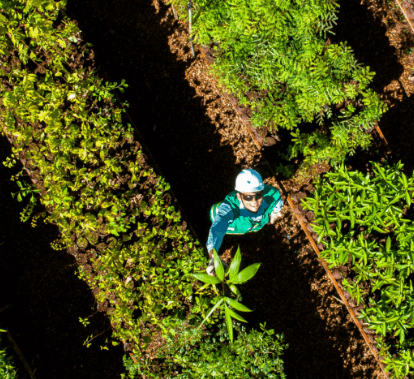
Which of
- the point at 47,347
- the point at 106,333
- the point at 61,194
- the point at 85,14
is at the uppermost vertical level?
the point at 85,14

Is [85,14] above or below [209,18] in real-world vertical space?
above

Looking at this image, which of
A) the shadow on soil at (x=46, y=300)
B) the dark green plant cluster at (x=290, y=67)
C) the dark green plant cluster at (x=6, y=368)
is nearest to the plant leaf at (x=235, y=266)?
the dark green plant cluster at (x=290, y=67)

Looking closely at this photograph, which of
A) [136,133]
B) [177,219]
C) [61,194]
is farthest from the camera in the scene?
[136,133]

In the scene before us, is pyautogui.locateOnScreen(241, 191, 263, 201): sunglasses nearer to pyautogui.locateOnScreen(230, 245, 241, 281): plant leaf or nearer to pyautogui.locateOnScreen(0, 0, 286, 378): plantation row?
pyautogui.locateOnScreen(230, 245, 241, 281): plant leaf

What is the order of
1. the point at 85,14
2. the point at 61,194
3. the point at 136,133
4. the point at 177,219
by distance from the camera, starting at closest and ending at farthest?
the point at 61,194 < the point at 177,219 < the point at 136,133 < the point at 85,14

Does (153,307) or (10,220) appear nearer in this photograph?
(153,307)

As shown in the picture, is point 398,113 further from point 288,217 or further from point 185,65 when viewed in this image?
point 185,65

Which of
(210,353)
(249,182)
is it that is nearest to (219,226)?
(249,182)

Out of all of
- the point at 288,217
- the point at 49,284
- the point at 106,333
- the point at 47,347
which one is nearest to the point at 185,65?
the point at 288,217

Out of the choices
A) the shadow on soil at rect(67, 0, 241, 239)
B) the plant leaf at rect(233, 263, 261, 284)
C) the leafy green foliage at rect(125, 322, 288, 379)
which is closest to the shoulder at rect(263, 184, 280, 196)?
the shadow on soil at rect(67, 0, 241, 239)
